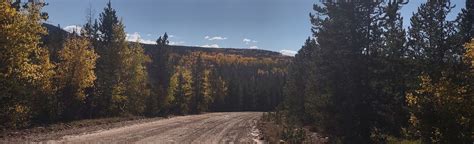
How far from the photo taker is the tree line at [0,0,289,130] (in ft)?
79.2

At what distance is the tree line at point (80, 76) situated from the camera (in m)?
24.1

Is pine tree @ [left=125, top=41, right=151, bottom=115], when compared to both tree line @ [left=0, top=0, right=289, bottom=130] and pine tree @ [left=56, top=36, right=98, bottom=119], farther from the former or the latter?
pine tree @ [left=56, top=36, right=98, bottom=119]

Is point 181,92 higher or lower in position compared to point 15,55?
lower

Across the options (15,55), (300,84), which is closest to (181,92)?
(300,84)

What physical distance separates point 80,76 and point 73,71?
74 centimetres

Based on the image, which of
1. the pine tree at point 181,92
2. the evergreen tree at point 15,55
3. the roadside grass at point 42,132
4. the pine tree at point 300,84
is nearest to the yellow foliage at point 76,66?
the roadside grass at point 42,132

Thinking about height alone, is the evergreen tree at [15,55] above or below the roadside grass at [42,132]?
above

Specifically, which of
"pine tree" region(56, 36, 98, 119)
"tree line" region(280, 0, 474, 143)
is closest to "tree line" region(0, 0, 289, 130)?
"pine tree" region(56, 36, 98, 119)

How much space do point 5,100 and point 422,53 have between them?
86.5 ft

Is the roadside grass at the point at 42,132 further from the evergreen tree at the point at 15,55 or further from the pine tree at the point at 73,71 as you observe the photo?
the pine tree at the point at 73,71

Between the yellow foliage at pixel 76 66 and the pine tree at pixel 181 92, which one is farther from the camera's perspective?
the pine tree at pixel 181 92

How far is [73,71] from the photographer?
38625 mm

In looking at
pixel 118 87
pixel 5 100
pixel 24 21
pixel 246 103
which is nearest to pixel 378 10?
pixel 24 21

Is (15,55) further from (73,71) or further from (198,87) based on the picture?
(198,87)
